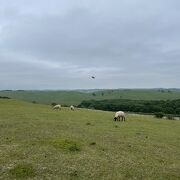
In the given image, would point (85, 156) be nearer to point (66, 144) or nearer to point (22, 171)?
point (66, 144)

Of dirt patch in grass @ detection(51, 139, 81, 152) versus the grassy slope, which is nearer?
the grassy slope

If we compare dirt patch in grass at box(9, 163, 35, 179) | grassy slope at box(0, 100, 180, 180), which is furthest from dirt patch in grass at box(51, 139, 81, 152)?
dirt patch in grass at box(9, 163, 35, 179)

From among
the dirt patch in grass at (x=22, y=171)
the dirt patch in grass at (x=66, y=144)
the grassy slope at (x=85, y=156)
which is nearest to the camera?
the dirt patch in grass at (x=22, y=171)

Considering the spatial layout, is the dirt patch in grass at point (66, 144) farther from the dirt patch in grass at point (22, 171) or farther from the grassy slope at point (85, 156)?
the dirt patch in grass at point (22, 171)

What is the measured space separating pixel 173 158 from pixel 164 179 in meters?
6.66

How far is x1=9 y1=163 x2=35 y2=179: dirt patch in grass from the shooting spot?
1994cm

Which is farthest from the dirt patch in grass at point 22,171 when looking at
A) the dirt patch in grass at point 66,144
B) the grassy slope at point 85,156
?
the dirt patch in grass at point 66,144

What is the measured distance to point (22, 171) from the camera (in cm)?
2064

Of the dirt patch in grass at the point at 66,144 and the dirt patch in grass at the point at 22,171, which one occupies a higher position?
the dirt patch in grass at the point at 66,144

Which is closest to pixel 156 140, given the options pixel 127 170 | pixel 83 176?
pixel 127 170

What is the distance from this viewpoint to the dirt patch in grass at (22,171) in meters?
19.9

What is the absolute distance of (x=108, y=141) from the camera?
32.3 meters

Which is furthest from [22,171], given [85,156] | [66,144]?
[66,144]

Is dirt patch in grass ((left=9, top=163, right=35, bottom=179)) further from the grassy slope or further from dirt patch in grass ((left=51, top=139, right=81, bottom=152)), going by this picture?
dirt patch in grass ((left=51, top=139, right=81, bottom=152))
